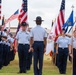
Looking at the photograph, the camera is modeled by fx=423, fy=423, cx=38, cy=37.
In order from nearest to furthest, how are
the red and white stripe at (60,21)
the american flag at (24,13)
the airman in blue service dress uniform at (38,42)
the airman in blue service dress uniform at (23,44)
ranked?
the airman in blue service dress uniform at (38,42) < the airman in blue service dress uniform at (23,44) < the american flag at (24,13) < the red and white stripe at (60,21)

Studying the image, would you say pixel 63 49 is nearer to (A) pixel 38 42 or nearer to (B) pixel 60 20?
(A) pixel 38 42

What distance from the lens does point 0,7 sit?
21.8m

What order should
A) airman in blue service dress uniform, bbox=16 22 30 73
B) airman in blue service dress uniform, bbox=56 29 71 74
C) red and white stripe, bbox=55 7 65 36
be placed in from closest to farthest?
1. airman in blue service dress uniform, bbox=16 22 30 73
2. airman in blue service dress uniform, bbox=56 29 71 74
3. red and white stripe, bbox=55 7 65 36

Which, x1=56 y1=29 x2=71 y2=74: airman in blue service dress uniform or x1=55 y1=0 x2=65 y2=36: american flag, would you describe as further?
x1=55 y1=0 x2=65 y2=36: american flag

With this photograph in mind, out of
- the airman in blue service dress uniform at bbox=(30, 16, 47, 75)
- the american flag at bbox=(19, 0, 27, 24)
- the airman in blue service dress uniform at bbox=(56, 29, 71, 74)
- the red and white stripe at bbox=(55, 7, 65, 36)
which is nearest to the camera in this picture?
the airman in blue service dress uniform at bbox=(30, 16, 47, 75)

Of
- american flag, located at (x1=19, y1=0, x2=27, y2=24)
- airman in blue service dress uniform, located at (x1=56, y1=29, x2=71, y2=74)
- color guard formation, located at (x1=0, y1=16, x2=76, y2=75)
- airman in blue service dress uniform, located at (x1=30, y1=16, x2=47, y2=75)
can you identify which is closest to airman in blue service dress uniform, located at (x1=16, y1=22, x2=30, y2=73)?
color guard formation, located at (x1=0, y1=16, x2=76, y2=75)

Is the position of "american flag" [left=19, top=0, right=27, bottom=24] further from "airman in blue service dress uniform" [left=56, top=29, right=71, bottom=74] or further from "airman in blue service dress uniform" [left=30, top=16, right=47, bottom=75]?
"airman in blue service dress uniform" [left=30, top=16, right=47, bottom=75]

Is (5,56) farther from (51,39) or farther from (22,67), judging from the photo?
(22,67)

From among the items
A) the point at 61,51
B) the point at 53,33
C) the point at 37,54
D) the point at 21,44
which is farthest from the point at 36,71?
the point at 53,33

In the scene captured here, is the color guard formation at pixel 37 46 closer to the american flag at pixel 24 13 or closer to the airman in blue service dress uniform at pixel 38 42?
the airman in blue service dress uniform at pixel 38 42

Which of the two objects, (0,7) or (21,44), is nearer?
(21,44)

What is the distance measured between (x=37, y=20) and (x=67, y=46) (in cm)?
434

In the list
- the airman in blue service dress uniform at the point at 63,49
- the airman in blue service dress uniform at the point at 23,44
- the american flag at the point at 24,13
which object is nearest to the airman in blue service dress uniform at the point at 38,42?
the airman in blue service dress uniform at the point at 23,44

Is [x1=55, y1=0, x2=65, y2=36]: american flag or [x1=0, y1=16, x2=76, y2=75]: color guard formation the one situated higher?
[x1=55, y1=0, x2=65, y2=36]: american flag
